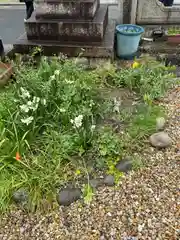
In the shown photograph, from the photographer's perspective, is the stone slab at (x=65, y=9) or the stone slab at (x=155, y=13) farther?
the stone slab at (x=155, y=13)

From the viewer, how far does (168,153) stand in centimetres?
239

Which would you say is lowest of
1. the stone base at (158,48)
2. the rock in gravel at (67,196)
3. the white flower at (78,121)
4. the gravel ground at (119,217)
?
the gravel ground at (119,217)

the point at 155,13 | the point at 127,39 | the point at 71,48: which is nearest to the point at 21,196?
the point at 71,48

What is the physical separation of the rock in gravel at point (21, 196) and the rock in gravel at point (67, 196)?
0.89 ft

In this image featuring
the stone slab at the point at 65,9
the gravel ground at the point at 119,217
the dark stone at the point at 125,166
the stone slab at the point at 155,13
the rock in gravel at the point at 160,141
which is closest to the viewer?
the gravel ground at the point at 119,217

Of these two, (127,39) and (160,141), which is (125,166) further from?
(127,39)

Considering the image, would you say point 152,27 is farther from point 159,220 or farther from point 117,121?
point 159,220

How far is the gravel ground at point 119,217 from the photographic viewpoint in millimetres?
1798

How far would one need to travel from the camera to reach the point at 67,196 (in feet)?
6.56

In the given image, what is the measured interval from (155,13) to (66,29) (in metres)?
1.90

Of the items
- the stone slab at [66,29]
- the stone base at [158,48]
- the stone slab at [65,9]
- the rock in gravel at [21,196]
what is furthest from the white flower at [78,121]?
the stone base at [158,48]

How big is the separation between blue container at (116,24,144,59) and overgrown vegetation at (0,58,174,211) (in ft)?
4.57

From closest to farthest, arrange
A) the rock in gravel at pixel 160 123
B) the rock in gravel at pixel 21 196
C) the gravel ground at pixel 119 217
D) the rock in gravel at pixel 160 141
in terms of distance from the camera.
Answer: the gravel ground at pixel 119 217, the rock in gravel at pixel 21 196, the rock in gravel at pixel 160 141, the rock in gravel at pixel 160 123

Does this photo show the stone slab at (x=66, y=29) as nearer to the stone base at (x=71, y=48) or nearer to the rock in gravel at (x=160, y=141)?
the stone base at (x=71, y=48)
